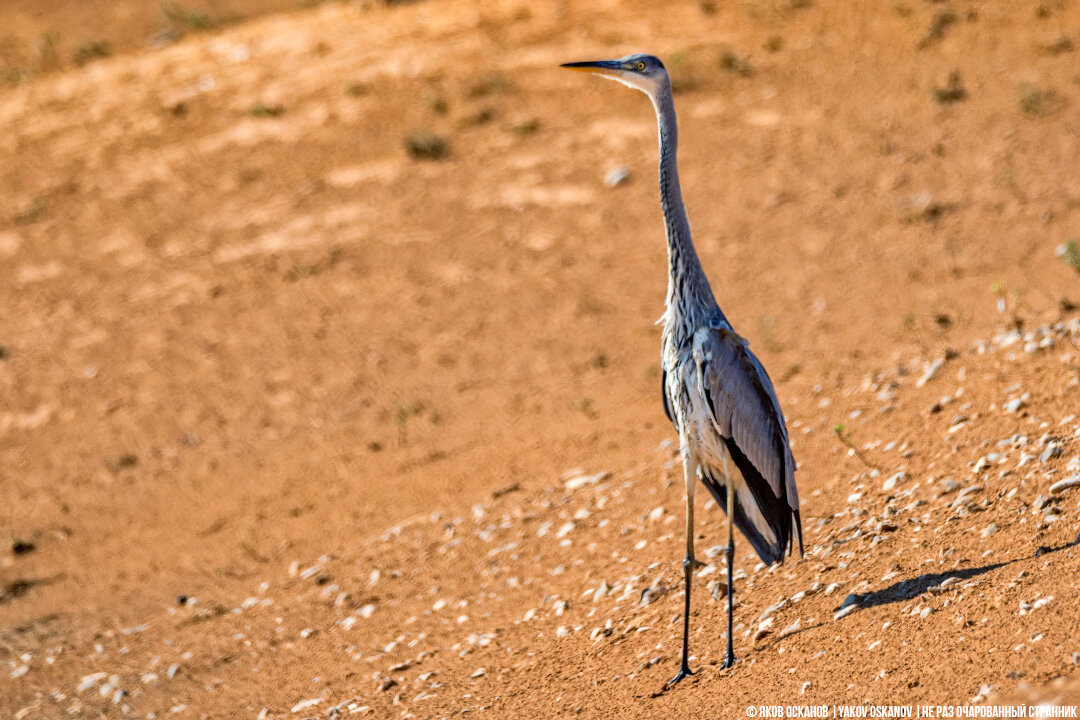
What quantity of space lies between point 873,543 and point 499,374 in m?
5.38

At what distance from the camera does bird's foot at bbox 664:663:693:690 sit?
5.74 meters

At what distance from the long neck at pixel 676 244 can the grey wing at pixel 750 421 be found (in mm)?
199

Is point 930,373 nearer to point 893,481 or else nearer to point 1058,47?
point 893,481

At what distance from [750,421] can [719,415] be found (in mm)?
171

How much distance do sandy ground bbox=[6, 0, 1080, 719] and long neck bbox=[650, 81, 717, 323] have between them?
162 cm

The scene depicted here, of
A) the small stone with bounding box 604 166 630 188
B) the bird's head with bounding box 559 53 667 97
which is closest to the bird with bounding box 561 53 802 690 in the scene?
the bird's head with bounding box 559 53 667 97

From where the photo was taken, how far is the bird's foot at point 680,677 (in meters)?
5.74

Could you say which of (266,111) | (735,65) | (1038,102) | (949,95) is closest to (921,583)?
(1038,102)

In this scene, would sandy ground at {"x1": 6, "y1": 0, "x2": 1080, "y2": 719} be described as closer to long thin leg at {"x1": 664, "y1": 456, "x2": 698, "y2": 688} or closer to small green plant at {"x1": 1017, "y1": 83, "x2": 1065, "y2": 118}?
small green plant at {"x1": 1017, "y1": 83, "x2": 1065, "y2": 118}

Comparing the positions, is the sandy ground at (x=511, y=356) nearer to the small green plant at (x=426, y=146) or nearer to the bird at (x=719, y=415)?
the small green plant at (x=426, y=146)

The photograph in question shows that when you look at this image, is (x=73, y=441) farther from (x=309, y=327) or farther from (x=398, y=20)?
(x=398, y=20)

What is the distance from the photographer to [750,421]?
5.93m

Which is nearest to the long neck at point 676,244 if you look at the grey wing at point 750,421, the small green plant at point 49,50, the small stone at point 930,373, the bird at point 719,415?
the bird at point 719,415

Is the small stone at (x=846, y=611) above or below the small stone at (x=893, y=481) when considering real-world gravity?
above
